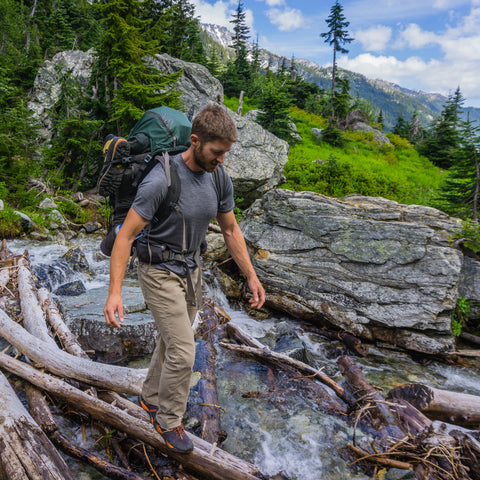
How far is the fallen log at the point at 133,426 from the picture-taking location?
113 inches

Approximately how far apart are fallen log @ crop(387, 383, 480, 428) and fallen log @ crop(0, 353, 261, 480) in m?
2.87

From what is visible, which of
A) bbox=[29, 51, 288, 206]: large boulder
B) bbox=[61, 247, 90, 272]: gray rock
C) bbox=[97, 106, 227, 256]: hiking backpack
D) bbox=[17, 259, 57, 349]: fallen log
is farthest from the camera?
bbox=[29, 51, 288, 206]: large boulder

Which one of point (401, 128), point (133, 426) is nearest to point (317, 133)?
point (401, 128)

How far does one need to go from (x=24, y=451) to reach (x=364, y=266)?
789cm

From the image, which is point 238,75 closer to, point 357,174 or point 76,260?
point 357,174

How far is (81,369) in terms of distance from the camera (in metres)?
3.68

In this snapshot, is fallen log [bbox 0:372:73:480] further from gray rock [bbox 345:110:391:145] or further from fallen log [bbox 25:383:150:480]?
gray rock [bbox 345:110:391:145]

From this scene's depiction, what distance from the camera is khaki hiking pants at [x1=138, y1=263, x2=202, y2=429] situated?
2.73 meters

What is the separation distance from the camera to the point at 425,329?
24.6ft

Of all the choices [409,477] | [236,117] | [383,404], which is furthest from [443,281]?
[236,117]

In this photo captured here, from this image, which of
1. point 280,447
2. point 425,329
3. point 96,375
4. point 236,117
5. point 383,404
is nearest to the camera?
point 96,375

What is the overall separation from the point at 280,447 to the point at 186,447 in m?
1.82

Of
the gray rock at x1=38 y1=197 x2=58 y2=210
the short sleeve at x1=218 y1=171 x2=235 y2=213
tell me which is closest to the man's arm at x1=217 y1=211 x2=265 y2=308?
the short sleeve at x1=218 y1=171 x2=235 y2=213

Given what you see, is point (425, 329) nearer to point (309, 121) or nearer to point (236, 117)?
point (236, 117)
